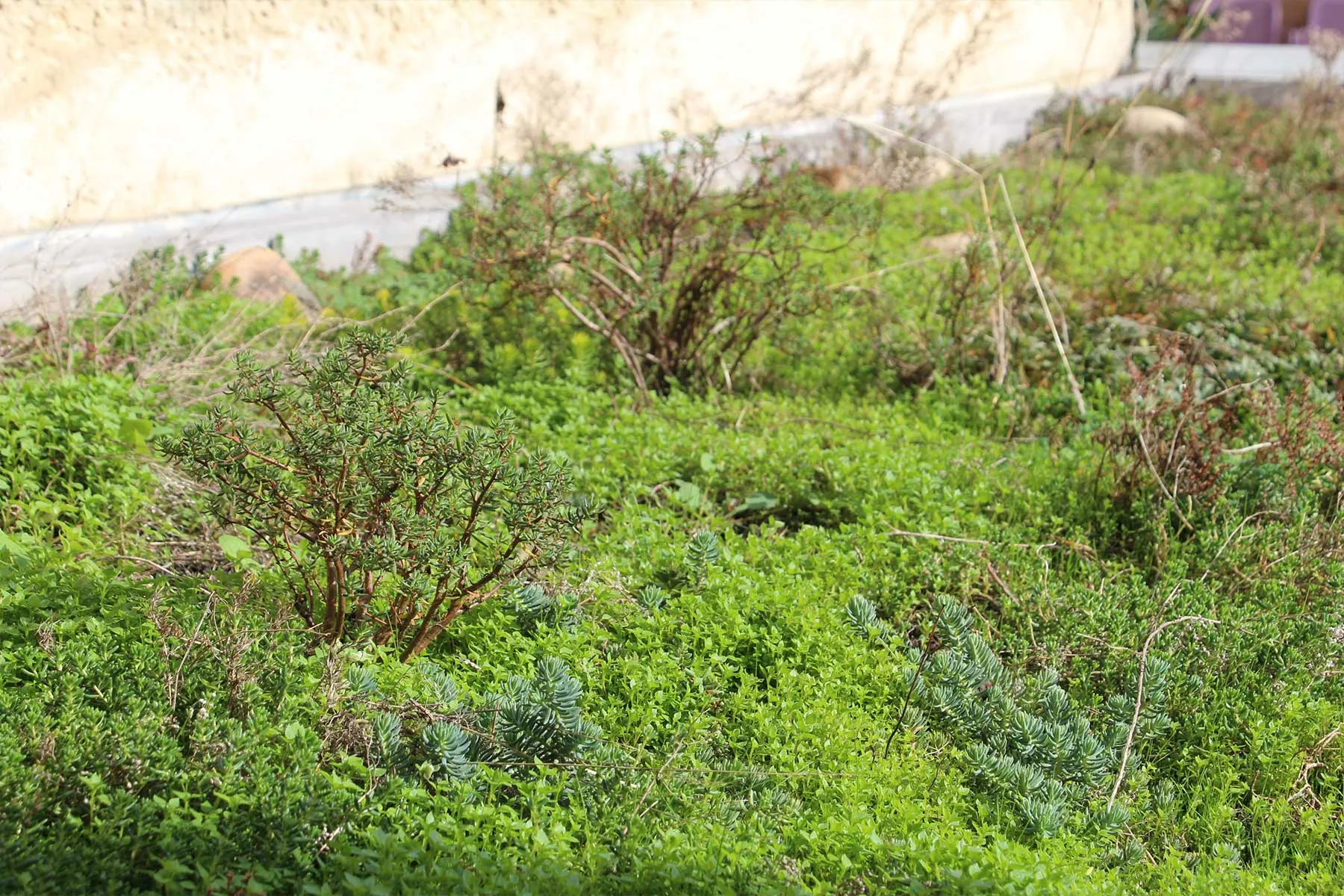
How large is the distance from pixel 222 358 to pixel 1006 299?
3613 millimetres

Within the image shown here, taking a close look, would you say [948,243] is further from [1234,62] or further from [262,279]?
[1234,62]

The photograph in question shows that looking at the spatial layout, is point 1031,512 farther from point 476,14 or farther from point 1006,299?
point 476,14

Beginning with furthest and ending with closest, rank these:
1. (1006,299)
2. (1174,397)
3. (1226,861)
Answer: (1006,299) < (1174,397) < (1226,861)

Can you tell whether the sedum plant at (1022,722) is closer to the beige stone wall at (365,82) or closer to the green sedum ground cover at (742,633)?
the green sedum ground cover at (742,633)

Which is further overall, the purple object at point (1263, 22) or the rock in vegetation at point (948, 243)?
the purple object at point (1263, 22)

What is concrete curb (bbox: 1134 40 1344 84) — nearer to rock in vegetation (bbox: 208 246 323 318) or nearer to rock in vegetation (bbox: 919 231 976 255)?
rock in vegetation (bbox: 919 231 976 255)

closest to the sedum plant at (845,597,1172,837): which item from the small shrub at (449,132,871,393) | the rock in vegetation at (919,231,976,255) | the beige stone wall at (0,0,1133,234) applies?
the small shrub at (449,132,871,393)

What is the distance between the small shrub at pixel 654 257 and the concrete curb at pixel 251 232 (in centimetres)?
82

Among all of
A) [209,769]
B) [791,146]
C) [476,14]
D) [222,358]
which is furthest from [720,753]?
[791,146]

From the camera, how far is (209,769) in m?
2.36

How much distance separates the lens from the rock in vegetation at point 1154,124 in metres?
9.90

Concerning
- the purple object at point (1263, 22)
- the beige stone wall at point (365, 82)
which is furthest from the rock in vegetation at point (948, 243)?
the purple object at point (1263, 22)

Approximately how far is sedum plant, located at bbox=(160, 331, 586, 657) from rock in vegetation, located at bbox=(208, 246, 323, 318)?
265 centimetres

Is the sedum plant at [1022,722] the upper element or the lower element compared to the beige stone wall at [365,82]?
lower
